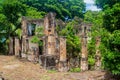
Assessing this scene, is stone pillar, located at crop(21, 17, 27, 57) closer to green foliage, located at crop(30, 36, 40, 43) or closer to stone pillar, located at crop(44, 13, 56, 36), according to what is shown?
green foliage, located at crop(30, 36, 40, 43)

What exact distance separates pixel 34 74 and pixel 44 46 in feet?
19.2

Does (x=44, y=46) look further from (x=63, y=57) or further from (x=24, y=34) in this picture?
(x=24, y=34)

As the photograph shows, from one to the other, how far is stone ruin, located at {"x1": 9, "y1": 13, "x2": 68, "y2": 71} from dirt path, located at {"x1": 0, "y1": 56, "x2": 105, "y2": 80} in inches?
49.7

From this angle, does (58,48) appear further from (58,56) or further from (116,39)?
(116,39)

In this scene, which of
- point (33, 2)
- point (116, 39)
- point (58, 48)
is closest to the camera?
point (116, 39)

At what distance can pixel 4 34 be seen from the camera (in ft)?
113

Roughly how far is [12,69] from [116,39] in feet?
33.5

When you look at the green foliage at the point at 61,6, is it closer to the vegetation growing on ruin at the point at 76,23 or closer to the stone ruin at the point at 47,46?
the vegetation growing on ruin at the point at 76,23

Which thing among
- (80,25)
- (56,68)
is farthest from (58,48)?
(80,25)

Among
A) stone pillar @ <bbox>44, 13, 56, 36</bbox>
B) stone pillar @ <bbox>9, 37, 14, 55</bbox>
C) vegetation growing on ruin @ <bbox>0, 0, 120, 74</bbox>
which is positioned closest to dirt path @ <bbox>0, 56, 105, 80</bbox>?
vegetation growing on ruin @ <bbox>0, 0, 120, 74</bbox>

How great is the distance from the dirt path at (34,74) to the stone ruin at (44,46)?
1.26 metres

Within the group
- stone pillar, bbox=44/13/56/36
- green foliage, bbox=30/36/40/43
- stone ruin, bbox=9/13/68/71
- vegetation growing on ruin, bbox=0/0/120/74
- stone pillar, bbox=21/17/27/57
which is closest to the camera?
vegetation growing on ruin, bbox=0/0/120/74

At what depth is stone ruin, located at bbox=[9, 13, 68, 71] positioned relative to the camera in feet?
81.7

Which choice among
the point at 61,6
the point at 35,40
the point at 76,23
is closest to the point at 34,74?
the point at 35,40
